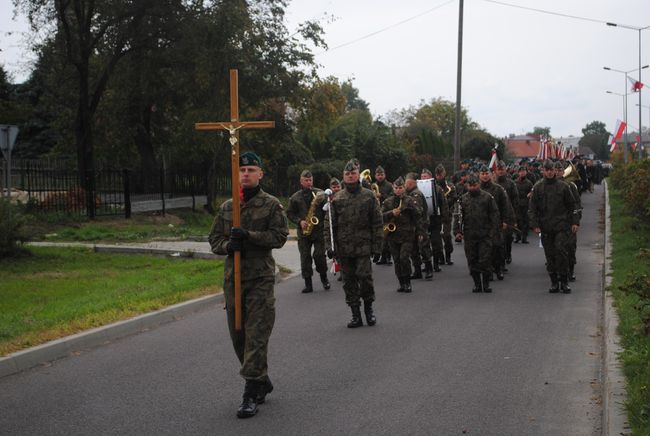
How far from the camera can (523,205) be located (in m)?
21.3

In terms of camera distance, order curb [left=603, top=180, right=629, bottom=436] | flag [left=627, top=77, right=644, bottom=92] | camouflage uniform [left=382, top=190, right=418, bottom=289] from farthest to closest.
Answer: flag [left=627, top=77, right=644, bottom=92]
camouflage uniform [left=382, top=190, right=418, bottom=289]
curb [left=603, top=180, right=629, bottom=436]

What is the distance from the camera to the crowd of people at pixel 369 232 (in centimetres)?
681

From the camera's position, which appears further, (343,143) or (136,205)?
(343,143)

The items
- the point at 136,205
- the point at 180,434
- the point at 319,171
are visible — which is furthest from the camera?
the point at 319,171

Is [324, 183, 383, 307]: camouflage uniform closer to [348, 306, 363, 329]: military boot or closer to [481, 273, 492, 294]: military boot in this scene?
[348, 306, 363, 329]: military boot

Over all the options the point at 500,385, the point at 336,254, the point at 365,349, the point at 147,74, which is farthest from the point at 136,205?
the point at 500,385

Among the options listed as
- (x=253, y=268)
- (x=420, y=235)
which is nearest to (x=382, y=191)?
(x=420, y=235)

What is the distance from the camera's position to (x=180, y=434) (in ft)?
20.0

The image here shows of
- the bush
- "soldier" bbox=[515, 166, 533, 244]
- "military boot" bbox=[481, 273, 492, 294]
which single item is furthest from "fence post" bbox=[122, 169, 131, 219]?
"military boot" bbox=[481, 273, 492, 294]

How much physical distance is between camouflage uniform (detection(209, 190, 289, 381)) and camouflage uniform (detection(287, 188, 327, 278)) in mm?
6942

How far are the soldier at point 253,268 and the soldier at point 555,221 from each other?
286 inches

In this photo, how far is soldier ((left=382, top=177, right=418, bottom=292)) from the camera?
1341 centimetres

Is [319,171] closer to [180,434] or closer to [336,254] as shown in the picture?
[336,254]

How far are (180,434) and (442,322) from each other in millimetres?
5090
